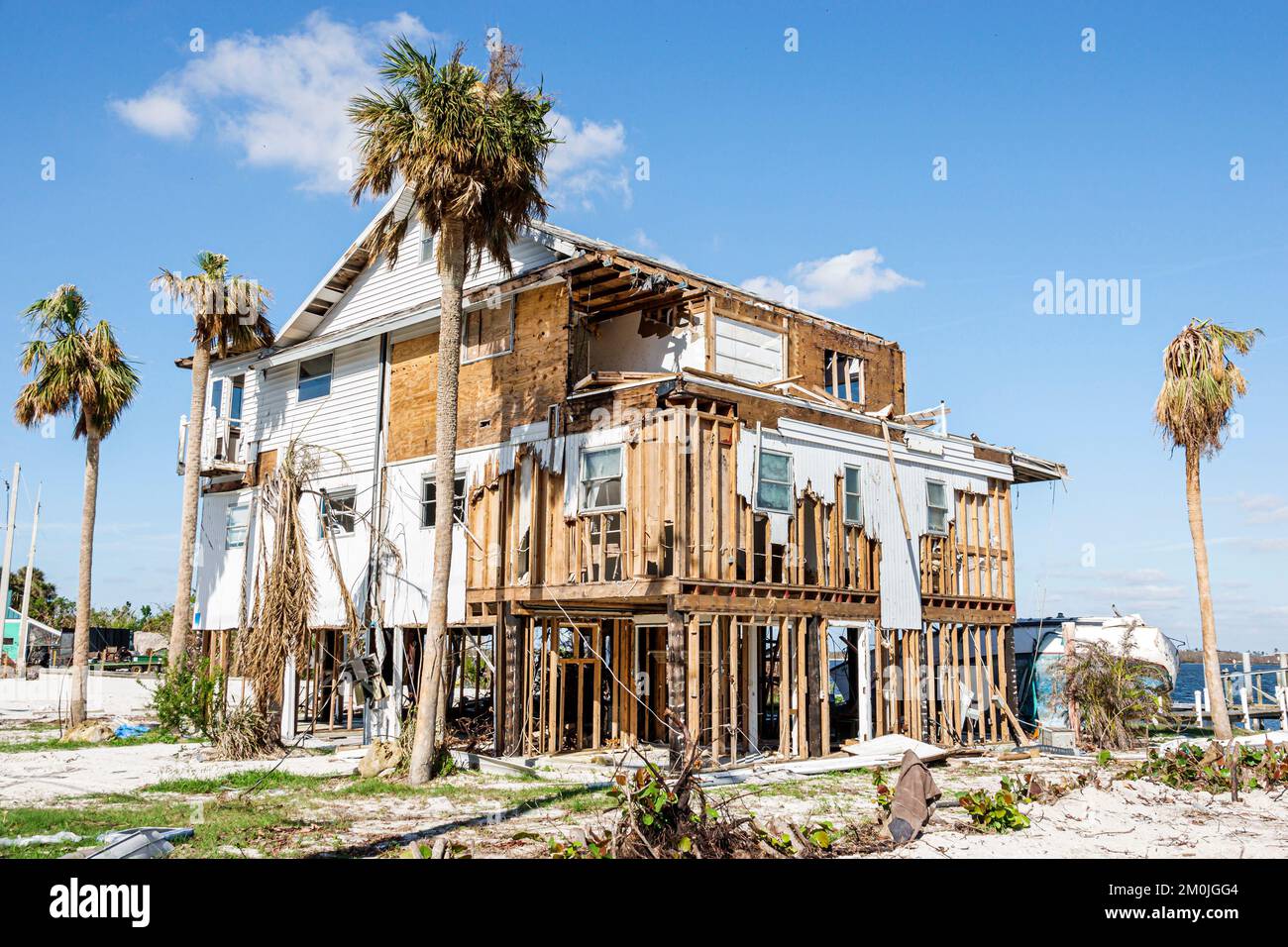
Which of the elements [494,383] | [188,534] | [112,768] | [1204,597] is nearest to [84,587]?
[188,534]

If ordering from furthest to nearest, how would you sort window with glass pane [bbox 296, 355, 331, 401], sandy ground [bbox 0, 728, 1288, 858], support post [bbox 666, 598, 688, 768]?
window with glass pane [bbox 296, 355, 331, 401] → support post [bbox 666, 598, 688, 768] → sandy ground [bbox 0, 728, 1288, 858]

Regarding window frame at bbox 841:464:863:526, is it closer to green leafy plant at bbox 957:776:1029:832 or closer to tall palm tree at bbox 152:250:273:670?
green leafy plant at bbox 957:776:1029:832

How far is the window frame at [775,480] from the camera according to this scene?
20.7 meters

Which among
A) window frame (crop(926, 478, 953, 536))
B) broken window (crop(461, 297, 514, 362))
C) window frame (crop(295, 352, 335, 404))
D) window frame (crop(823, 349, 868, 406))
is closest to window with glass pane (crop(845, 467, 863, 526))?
window frame (crop(926, 478, 953, 536))

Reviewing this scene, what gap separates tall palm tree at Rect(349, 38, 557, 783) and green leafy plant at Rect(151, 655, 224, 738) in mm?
6997

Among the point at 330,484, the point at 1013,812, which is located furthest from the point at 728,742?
the point at 330,484

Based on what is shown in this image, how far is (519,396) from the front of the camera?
22.5 m

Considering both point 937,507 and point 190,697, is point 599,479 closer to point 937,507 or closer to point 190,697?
point 937,507

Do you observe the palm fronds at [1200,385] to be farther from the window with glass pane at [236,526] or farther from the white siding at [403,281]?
the window with glass pane at [236,526]

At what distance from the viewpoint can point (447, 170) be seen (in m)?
17.5

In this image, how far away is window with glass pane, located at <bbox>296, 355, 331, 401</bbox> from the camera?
2750 centimetres

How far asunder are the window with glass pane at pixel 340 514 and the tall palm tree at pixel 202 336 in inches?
200
